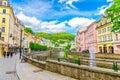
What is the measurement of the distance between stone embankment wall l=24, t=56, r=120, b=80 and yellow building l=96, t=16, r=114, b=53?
40.3 m

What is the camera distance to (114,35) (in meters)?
53.6

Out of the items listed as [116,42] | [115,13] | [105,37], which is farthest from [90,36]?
[115,13]

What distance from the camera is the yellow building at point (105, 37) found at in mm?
57312

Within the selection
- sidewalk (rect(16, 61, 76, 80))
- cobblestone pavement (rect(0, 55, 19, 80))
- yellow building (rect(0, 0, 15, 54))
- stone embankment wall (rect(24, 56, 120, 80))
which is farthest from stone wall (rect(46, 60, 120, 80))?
yellow building (rect(0, 0, 15, 54))

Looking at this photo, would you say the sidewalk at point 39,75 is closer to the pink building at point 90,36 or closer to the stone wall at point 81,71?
the stone wall at point 81,71

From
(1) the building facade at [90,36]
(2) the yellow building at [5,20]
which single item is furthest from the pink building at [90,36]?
(2) the yellow building at [5,20]

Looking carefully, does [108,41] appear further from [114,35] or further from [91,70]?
[91,70]

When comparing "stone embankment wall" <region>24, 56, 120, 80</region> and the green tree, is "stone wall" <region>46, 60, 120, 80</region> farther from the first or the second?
the green tree

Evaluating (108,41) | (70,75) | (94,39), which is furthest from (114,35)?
(70,75)

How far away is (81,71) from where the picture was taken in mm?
11953

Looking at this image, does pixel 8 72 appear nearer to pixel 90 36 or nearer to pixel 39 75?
pixel 39 75

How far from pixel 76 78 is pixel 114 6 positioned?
1205 centimetres

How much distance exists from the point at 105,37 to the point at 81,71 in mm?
51538

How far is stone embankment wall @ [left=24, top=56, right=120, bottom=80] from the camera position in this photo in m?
9.32
